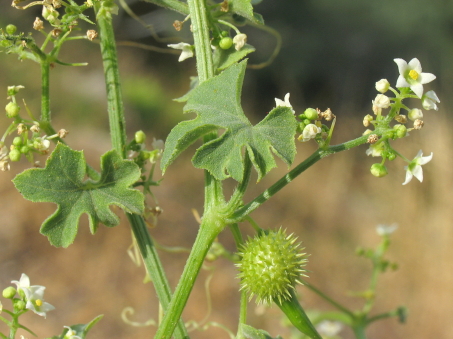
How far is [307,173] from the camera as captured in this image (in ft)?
23.8

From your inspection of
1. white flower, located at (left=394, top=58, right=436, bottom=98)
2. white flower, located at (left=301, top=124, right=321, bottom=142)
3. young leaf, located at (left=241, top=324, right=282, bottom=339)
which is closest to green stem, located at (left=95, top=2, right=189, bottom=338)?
young leaf, located at (left=241, top=324, right=282, bottom=339)

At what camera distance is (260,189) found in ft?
21.1

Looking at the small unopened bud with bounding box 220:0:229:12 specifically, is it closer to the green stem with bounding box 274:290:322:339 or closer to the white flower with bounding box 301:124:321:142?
the white flower with bounding box 301:124:321:142

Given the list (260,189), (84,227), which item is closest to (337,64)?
(260,189)

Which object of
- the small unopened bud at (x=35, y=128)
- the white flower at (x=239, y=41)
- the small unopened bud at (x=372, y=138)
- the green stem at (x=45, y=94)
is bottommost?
the small unopened bud at (x=35, y=128)

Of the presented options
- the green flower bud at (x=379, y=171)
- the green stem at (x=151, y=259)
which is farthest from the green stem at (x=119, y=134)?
the green flower bud at (x=379, y=171)

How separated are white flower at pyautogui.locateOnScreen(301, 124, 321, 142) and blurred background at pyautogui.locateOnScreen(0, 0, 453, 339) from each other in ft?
14.3

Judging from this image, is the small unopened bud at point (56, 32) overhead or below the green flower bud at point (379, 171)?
below

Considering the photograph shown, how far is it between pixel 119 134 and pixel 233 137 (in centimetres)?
40

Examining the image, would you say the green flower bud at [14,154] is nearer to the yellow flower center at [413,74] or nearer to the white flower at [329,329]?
the yellow flower center at [413,74]

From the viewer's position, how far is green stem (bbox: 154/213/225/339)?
1.21 m

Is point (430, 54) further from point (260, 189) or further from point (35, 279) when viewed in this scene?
point (35, 279)

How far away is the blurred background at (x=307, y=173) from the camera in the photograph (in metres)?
5.40

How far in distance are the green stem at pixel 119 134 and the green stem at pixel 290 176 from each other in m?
0.31
